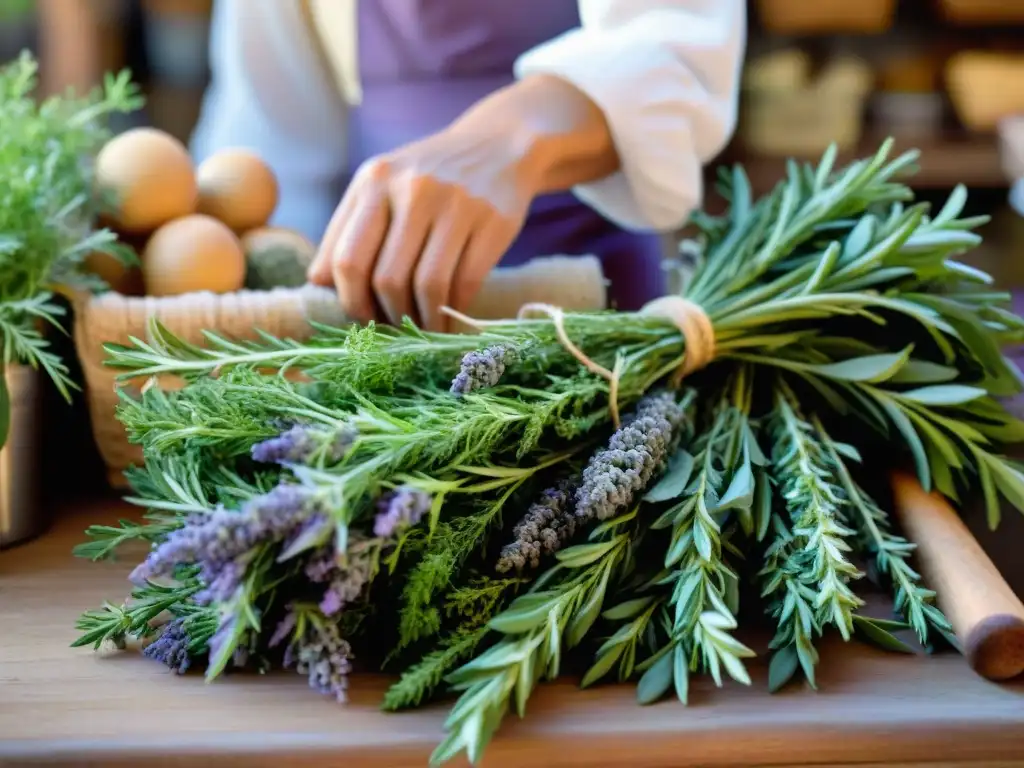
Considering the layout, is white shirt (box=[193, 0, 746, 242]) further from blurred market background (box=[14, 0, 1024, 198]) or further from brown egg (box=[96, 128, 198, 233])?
blurred market background (box=[14, 0, 1024, 198])

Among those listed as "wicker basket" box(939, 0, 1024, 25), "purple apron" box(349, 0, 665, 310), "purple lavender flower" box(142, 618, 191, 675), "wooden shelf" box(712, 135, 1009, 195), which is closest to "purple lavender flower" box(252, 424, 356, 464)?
"purple lavender flower" box(142, 618, 191, 675)

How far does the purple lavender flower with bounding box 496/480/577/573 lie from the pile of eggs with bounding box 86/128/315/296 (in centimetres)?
28

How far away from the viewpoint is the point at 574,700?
15.6 inches

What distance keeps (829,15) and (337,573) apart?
145 centimetres

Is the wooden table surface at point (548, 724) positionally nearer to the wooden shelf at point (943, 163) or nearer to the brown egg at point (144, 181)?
the brown egg at point (144, 181)

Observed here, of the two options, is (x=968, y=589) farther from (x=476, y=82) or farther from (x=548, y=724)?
(x=476, y=82)

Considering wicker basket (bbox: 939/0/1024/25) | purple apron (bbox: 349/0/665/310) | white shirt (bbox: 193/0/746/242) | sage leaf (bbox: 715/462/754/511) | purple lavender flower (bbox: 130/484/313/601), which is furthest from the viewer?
wicker basket (bbox: 939/0/1024/25)

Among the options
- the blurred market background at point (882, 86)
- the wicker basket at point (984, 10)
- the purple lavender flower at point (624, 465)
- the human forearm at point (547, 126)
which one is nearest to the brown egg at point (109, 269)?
the human forearm at point (547, 126)

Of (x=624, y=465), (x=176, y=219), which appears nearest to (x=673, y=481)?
(x=624, y=465)

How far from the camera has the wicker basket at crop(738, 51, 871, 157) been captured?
5.05 ft

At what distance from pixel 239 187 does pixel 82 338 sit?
0.51 ft

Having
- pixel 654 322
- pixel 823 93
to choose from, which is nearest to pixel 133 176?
pixel 654 322

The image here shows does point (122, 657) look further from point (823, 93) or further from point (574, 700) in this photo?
point (823, 93)

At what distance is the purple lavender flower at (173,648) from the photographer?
1.36ft
